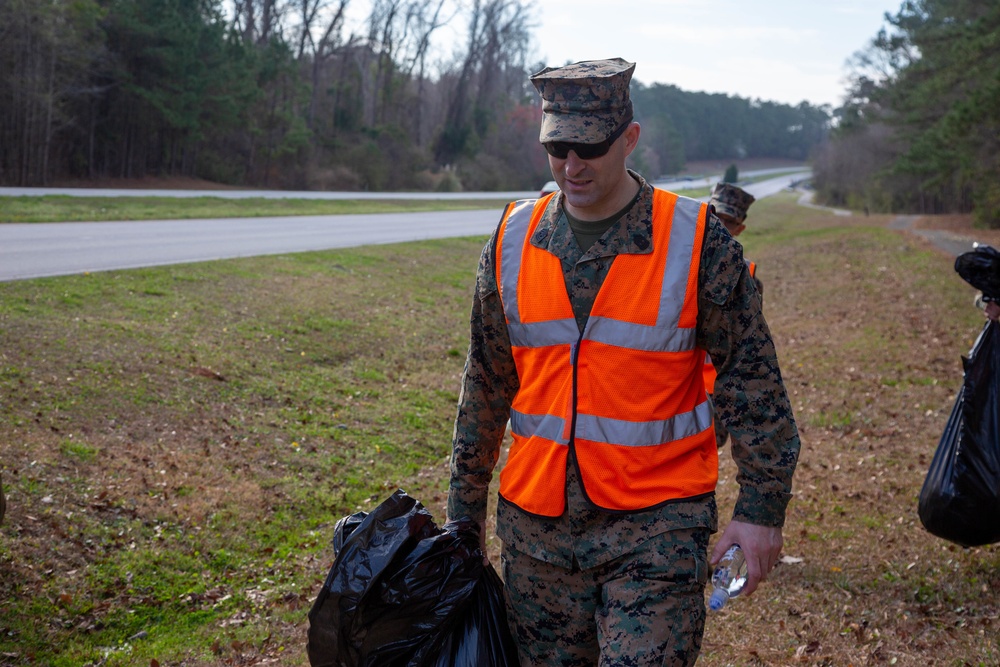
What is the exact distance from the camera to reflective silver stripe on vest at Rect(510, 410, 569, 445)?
277 centimetres

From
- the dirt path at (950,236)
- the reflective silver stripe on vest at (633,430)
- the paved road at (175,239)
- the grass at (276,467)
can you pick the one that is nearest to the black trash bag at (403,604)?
the reflective silver stripe on vest at (633,430)

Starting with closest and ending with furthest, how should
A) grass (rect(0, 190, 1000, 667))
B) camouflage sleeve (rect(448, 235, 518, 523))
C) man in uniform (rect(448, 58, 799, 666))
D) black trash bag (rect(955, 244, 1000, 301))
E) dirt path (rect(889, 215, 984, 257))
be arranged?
man in uniform (rect(448, 58, 799, 666)), camouflage sleeve (rect(448, 235, 518, 523)), grass (rect(0, 190, 1000, 667)), black trash bag (rect(955, 244, 1000, 301)), dirt path (rect(889, 215, 984, 257))

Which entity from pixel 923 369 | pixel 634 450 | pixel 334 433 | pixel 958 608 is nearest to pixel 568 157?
pixel 634 450

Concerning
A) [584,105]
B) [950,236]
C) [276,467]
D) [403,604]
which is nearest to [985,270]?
[584,105]

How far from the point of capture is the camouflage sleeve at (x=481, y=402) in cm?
306

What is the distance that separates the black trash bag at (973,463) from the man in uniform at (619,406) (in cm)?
276

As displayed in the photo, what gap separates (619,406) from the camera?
2699 millimetres

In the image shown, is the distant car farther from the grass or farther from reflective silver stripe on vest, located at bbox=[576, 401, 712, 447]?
reflective silver stripe on vest, located at bbox=[576, 401, 712, 447]

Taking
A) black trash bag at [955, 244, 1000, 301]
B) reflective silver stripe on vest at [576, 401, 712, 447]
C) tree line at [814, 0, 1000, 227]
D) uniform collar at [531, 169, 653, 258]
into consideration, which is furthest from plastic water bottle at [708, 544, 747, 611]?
tree line at [814, 0, 1000, 227]

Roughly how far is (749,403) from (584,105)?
98 cm

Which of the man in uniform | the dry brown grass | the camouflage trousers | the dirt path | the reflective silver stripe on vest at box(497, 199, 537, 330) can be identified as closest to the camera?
the camouflage trousers

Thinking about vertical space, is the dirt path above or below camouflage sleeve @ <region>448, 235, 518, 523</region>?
above

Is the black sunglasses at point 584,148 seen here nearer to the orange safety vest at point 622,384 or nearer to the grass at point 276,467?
the orange safety vest at point 622,384

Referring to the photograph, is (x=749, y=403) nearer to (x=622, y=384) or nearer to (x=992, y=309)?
(x=622, y=384)
